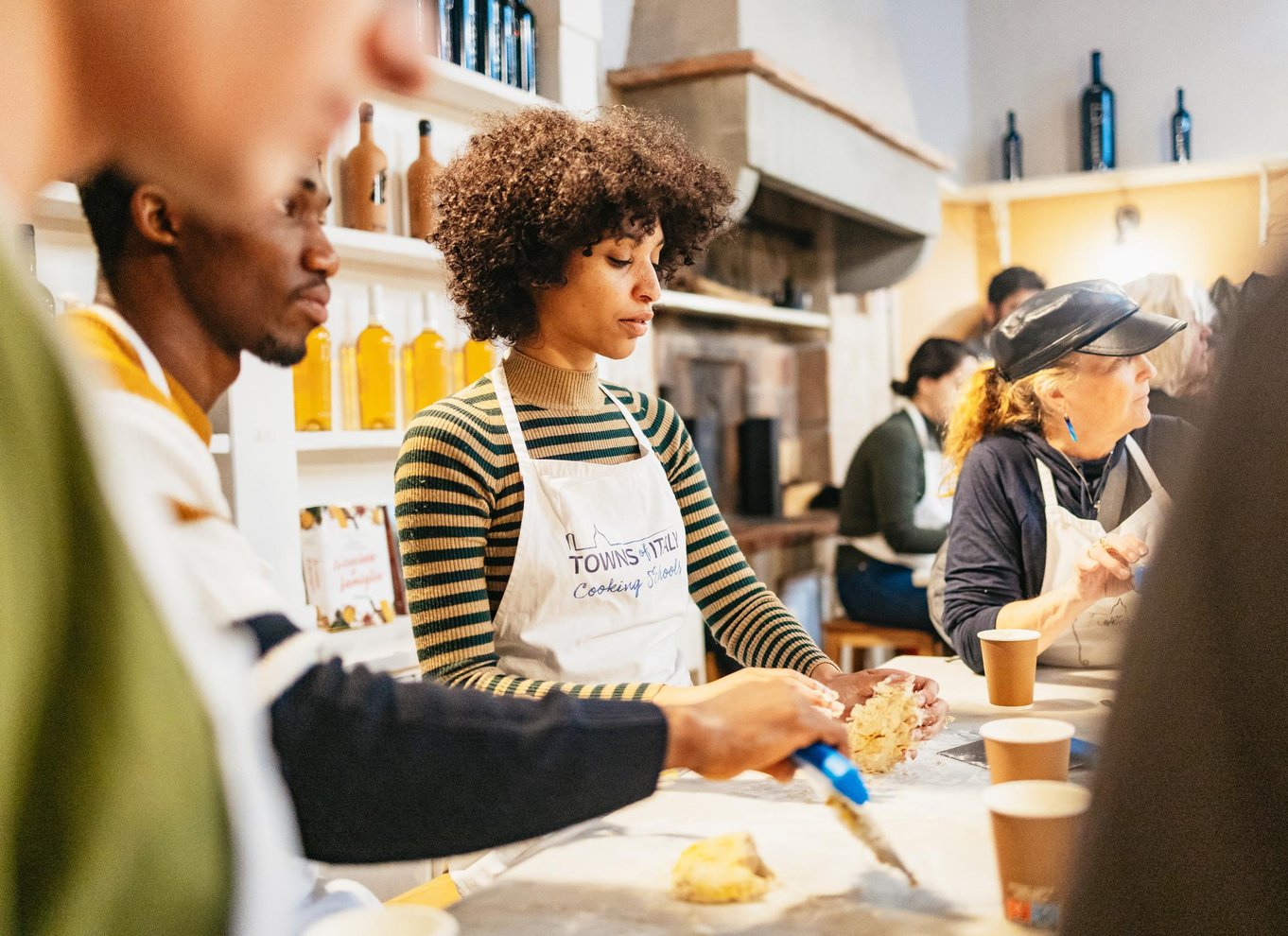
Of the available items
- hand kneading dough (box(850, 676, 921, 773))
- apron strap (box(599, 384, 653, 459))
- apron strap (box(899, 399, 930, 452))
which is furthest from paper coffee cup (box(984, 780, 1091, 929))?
apron strap (box(899, 399, 930, 452))

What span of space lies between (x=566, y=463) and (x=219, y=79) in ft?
3.52

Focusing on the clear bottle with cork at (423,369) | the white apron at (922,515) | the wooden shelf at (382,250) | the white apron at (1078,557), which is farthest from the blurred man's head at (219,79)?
the white apron at (922,515)

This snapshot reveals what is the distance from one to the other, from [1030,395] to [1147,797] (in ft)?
5.21

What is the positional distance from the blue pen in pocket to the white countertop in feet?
0.09

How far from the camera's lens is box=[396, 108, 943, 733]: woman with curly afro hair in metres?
1.24

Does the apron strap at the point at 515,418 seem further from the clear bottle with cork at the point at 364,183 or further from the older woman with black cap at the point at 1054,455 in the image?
the clear bottle with cork at the point at 364,183

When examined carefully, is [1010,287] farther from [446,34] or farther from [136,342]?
[136,342]

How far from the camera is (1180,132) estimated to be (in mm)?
4973

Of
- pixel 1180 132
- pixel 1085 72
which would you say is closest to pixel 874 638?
pixel 1180 132

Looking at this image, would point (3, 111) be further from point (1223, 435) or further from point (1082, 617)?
point (1082, 617)

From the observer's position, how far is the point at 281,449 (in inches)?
78.2

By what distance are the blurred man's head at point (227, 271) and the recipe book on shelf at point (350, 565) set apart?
154cm

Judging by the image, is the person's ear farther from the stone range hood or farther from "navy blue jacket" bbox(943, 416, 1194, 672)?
the stone range hood

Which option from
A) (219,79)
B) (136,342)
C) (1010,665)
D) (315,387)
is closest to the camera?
(219,79)
